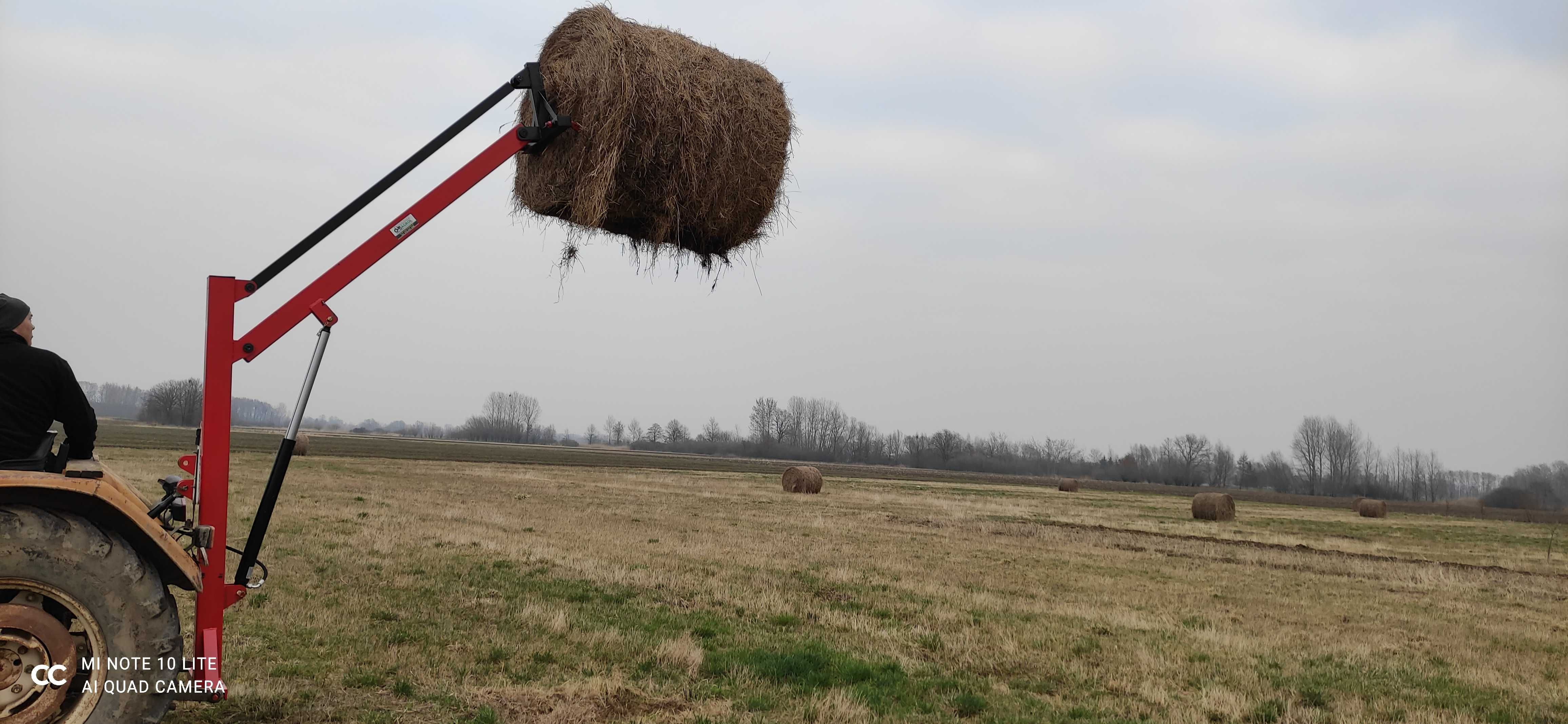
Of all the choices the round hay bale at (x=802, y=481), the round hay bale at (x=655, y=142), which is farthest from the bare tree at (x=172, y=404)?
the round hay bale at (x=655, y=142)

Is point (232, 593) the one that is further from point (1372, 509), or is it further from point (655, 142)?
point (1372, 509)

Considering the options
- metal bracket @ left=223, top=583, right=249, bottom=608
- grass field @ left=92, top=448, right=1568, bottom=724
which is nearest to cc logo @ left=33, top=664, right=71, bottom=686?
metal bracket @ left=223, top=583, right=249, bottom=608

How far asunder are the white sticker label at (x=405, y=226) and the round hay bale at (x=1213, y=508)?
31.3 m

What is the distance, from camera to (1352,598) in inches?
520

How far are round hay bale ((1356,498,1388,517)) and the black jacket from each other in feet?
155

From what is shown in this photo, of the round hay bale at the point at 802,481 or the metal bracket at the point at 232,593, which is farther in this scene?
the round hay bale at the point at 802,481

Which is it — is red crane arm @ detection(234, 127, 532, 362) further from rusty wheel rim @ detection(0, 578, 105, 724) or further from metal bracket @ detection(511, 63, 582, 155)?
rusty wheel rim @ detection(0, 578, 105, 724)

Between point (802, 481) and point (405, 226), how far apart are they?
99.0 feet

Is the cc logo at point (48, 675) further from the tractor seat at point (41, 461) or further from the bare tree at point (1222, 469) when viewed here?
the bare tree at point (1222, 469)

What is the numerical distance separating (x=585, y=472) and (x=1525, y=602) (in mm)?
38341

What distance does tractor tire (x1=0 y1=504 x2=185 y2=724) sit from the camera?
4129 millimetres

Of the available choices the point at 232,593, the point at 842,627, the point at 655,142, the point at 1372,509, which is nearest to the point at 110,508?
the point at 232,593

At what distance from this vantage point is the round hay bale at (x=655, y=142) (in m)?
6.67

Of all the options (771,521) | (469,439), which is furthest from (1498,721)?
(469,439)
